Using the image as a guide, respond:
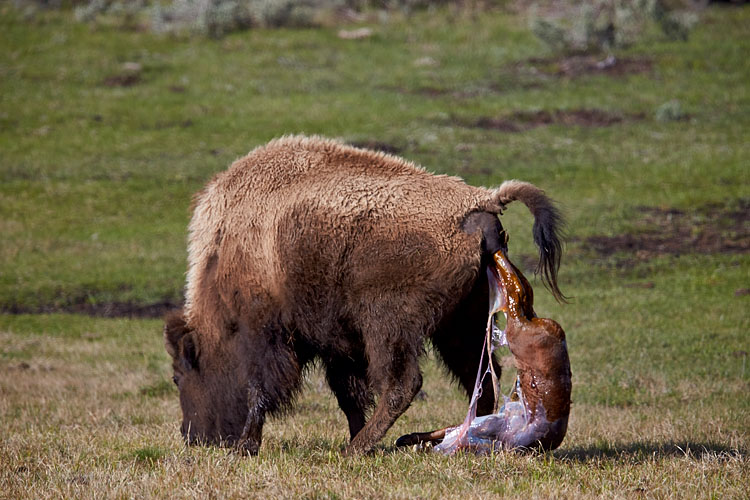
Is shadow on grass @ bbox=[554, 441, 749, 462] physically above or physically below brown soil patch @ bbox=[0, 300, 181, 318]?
above

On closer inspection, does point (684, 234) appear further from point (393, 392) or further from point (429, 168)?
point (393, 392)

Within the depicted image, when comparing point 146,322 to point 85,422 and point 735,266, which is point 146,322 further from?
point 735,266

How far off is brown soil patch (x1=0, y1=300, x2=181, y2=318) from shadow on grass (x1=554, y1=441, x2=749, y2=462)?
8.88m

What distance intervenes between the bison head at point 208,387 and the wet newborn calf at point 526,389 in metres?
1.51

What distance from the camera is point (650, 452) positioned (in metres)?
6.41

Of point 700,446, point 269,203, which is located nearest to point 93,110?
point 269,203

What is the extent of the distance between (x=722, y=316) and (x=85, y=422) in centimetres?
828

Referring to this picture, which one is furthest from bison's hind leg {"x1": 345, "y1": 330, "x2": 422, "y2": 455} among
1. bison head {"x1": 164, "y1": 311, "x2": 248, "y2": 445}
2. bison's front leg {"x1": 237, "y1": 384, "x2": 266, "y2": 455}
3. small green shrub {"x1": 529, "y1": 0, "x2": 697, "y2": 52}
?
small green shrub {"x1": 529, "y1": 0, "x2": 697, "y2": 52}

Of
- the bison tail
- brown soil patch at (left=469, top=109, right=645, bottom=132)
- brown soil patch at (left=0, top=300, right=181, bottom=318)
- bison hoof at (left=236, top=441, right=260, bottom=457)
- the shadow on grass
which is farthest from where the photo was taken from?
brown soil patch at (left=469, top=109, right=645, bottom=132)

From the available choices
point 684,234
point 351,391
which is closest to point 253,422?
point 351,391

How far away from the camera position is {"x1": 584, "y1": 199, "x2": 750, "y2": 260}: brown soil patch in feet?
50.3

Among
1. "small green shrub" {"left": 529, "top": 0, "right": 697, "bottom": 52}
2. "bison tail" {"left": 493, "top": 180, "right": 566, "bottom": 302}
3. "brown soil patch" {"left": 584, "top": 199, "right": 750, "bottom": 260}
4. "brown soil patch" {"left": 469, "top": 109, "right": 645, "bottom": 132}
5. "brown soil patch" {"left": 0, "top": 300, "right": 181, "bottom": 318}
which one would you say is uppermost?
"bison tail" {"left": 493, "top": 180, "right": 566, "bottom": 302}

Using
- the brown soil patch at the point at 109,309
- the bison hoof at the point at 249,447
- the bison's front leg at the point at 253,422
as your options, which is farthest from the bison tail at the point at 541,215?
the brown soil patch at the point at 109,309

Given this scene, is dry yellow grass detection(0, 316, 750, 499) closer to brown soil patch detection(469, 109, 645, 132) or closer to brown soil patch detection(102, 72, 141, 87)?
brown soil patch detection(469, 109, 645, 132)
